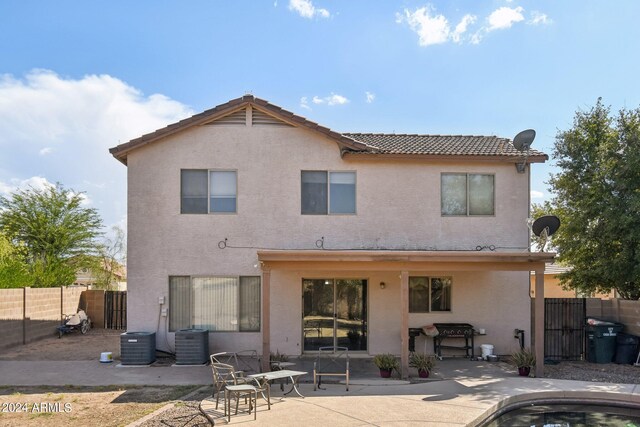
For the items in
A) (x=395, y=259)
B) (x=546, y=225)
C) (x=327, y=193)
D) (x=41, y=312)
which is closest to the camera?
(x=395, y=259)

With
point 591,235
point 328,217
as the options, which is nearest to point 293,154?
point 328,217

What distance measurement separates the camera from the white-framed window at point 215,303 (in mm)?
13883

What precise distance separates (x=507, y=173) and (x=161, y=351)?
36.4 ft

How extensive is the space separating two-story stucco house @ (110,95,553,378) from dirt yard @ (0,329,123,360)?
2.51 m

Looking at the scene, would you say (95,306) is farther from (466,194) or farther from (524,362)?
(524,362)

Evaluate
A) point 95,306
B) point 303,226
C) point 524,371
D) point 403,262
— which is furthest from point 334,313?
point 95,306

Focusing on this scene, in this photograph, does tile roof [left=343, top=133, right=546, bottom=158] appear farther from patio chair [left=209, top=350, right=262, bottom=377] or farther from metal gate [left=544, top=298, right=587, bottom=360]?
patio chair [left=209, top=350, right=262, bottom=377]

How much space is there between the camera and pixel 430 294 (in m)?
14.4

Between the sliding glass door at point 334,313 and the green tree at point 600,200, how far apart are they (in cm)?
748

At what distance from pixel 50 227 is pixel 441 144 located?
874 inches

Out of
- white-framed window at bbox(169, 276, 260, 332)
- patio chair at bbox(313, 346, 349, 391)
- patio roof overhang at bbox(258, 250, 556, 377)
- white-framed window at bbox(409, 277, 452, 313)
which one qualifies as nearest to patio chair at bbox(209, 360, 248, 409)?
patio roof overhang at bbox(258, 250, 556, 377)

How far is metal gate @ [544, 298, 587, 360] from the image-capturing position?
1433 cm

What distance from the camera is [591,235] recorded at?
51.2 ft

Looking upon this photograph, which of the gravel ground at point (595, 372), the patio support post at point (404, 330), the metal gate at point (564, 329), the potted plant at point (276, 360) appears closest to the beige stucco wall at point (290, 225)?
the metal gate at point (564, 329)
